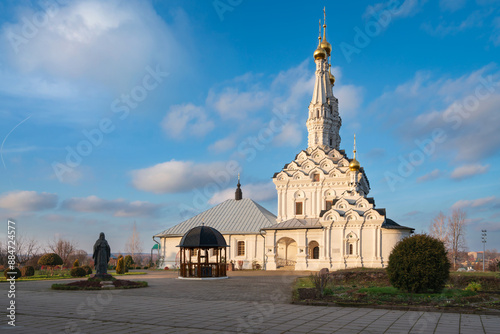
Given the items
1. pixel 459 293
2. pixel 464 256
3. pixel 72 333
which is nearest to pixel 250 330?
pixel 72 333

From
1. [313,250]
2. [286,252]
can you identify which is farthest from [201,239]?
[286,252]

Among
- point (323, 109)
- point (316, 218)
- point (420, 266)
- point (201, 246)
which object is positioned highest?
point (323, 109)

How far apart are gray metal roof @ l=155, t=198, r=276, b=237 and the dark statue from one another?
2125 cm

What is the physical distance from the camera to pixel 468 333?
8.34 metres

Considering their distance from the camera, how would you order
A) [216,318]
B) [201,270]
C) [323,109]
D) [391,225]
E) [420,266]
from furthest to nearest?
1. [323,109]
2. [391,225]
3. [201,270]
4. [420,266]
5. [216,318]

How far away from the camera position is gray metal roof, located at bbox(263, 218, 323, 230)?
3834 cm

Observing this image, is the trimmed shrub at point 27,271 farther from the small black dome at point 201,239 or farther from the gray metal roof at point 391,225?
the gray metal roof at point 391,225

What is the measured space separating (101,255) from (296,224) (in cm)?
2209

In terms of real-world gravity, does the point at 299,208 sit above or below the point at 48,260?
above

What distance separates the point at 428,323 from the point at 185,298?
313 inches

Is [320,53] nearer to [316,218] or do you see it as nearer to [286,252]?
[316,218]

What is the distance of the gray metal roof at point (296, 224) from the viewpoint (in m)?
38.3

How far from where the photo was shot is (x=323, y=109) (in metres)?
46.0

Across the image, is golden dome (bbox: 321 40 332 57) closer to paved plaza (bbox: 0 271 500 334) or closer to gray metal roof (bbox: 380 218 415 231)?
gray metal roof (bbox: 380 218 415 231)
